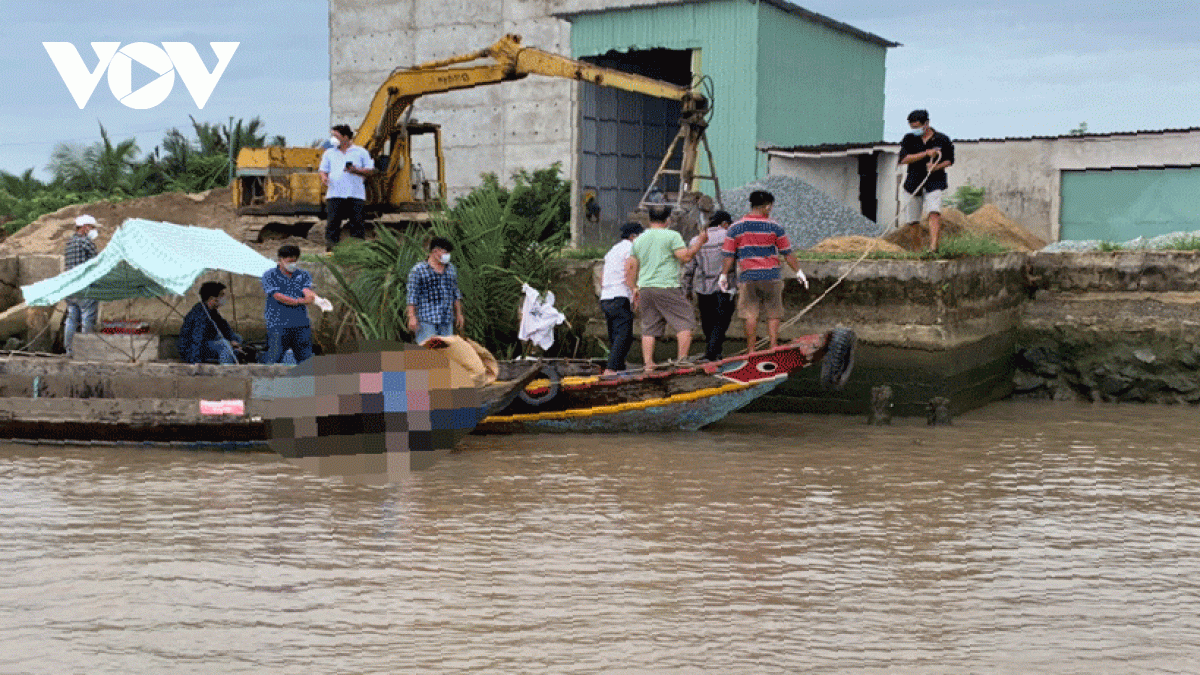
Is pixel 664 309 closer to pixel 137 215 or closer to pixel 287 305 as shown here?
pixel 287 305

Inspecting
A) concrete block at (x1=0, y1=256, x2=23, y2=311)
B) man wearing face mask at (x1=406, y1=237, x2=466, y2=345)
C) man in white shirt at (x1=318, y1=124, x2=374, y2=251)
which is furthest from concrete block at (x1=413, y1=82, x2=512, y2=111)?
man wearing face mask at (x1=406, y1=237, x2=466, y2=345)

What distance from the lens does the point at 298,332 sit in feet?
43.0

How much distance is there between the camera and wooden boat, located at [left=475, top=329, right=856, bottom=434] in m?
12.7

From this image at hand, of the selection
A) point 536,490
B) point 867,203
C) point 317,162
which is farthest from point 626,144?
point 536,490

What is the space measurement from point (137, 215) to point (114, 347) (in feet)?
41.5

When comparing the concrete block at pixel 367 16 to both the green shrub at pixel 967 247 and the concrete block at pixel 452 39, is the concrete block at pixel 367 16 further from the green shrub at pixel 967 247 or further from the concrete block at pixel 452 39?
the green shrub at pixel 967 247

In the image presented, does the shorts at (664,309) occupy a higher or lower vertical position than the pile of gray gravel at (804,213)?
lower

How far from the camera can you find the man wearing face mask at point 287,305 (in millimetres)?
12859

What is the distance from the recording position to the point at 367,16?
3019 centimetres

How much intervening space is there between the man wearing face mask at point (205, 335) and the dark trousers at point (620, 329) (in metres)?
3.77

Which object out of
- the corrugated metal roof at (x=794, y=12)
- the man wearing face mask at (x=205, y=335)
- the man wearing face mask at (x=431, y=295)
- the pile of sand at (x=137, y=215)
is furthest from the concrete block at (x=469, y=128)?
the man wearing face mask at (x=431, y=295)

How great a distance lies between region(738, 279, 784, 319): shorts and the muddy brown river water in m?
1.51

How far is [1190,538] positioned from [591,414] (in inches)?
226

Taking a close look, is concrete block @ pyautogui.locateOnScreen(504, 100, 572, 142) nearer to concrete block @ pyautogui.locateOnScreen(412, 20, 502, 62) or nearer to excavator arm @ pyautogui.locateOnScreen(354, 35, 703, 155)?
concrete block @ pyautogui.locateOnScreen(412, 20, 502, 62)
